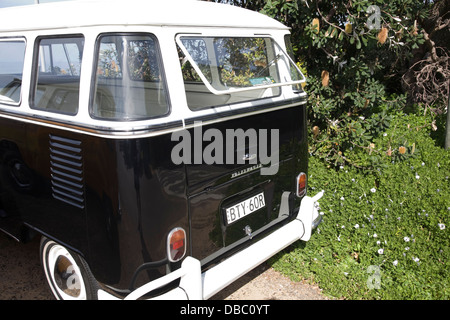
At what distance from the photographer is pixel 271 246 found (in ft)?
10.4

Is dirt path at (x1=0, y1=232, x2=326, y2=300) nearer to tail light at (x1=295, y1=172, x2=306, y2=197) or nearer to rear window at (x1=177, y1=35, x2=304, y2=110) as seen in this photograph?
tail light at (x1=295, y1=172, x2=306, y2=197)

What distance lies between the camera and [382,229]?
384cm

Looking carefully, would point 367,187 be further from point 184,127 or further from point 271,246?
point 184,127

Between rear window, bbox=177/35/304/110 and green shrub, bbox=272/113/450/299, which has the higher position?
rear window, bbox=177/35/304/110

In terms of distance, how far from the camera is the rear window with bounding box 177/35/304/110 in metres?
3.21

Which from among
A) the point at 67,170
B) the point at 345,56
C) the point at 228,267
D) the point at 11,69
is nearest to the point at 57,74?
the point at 11,69

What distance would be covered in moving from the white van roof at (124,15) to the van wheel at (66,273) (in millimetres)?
1549

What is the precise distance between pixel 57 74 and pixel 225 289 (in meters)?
2.26

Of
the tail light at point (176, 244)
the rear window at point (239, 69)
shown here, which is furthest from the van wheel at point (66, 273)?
the rear window at point (239, 69)

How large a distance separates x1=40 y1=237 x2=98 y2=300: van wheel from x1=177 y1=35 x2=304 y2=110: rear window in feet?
4.87

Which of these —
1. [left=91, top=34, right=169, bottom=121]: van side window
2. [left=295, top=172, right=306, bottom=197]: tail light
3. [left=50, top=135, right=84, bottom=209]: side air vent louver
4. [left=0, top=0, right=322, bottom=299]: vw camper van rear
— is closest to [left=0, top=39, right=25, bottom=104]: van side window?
[left=0, top=0, right=322, bottom=299]: vw camper van rear

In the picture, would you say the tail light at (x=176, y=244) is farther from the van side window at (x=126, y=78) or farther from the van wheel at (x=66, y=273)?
the van side window at (x=126, y=78)

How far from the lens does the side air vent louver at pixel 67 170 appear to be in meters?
2.48

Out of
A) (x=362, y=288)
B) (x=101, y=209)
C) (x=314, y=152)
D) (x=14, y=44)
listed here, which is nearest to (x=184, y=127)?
(x=101, y=209)
